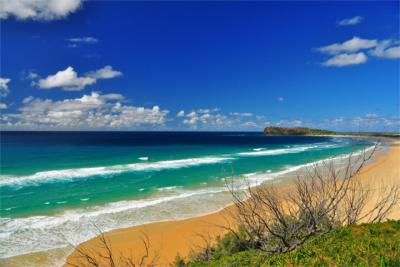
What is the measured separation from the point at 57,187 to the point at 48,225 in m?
9.48

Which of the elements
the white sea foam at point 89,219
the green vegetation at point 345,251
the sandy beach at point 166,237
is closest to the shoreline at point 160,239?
the sandy beach at point 166,237

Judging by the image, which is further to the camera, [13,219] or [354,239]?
[13,219]

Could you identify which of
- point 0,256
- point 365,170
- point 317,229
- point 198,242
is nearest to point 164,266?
point 198,242

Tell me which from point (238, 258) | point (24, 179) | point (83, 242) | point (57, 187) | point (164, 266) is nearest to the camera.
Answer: point (238, 258)

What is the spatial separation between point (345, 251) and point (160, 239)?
8701 mm

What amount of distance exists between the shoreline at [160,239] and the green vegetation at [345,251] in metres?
4.35

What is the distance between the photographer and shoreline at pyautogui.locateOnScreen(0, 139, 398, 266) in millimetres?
11391

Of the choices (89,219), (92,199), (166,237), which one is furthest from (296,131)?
(166,237)

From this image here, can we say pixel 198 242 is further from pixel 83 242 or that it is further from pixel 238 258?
pixel 238 258

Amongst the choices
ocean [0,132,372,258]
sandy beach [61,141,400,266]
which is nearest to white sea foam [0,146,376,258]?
ocean [0,132,372,258]

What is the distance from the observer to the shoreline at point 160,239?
1139cm

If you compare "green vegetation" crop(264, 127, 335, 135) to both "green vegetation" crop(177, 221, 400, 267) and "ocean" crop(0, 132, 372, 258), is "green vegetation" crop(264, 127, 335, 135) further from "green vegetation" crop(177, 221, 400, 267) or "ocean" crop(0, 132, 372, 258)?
"green vegetation" crop(177, 221, 400, 267)

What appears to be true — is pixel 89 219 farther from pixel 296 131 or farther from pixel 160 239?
pixel 296 131

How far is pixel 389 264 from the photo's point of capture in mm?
5391
